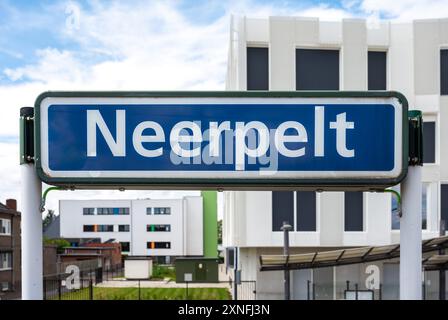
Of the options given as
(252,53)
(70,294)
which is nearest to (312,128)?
(252,53)

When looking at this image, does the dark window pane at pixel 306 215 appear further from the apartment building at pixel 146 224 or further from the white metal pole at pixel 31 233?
the apartment building at pixel 146 224

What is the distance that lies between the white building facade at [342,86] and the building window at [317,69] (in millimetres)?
51

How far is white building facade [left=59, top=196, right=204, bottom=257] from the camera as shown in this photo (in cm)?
6625

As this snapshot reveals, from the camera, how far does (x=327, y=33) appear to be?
22.4m

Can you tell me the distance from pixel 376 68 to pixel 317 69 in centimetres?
317

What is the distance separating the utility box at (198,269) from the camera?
33.2m

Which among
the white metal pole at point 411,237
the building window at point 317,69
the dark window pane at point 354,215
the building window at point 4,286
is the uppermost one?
the building window at point 317,69

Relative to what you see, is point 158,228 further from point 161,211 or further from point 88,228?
point 88,228

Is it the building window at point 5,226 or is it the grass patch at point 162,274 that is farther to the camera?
the grass patch at point 162,274

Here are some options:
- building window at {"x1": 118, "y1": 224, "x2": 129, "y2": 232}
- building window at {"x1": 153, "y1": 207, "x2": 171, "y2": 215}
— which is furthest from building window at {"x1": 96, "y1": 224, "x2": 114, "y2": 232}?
building window at {"x1": 153, "y1": 207, "x2": 171, "y2": 215}

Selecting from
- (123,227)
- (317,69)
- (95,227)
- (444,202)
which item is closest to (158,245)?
(123,227)

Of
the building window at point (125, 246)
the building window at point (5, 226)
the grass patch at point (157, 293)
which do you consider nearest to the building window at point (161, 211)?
the building window at point (125, 246)

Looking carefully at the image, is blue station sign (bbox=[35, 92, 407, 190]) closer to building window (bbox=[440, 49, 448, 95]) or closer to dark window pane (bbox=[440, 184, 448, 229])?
dark window pane (bbox=[440, 184, 448, 229])
